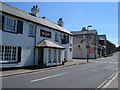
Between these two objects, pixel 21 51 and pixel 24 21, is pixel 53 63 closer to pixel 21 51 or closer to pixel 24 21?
pixel 21 51

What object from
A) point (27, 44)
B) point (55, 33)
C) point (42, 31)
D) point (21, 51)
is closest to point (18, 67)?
point (21, 51)

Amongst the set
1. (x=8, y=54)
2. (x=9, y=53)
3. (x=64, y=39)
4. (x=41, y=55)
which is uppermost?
(x=64, y=39)

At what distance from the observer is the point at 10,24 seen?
15.7 meters

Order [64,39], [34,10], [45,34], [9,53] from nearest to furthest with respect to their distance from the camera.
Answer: [9,53] → [45,34] → [34,10] → [64,39]

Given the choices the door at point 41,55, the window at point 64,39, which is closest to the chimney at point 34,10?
the door at point 41,55

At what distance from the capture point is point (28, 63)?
1816 cm

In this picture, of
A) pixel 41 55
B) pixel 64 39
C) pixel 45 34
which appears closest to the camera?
pixel 41 55

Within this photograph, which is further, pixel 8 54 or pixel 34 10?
pixel 34 10

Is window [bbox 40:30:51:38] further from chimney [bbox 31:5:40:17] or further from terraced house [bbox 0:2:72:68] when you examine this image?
chimney [bbox 31:5:40:17]

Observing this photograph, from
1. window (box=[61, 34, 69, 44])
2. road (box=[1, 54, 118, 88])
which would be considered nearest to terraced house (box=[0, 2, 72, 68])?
window (box=[61, 34, 69, 44])

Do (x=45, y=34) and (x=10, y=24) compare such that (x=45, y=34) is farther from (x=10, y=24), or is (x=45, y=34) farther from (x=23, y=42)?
(x=10, y=24)

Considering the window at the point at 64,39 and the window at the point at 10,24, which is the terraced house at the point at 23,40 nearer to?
the window at the point at 10,24

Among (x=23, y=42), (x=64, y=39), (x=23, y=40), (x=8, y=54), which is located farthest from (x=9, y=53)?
(x=64, y=39)

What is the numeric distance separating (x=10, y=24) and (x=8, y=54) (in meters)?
3.29
